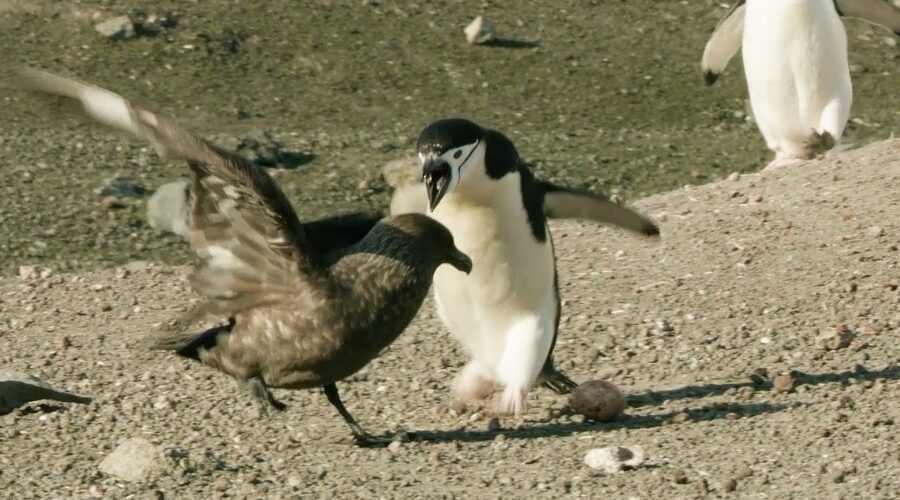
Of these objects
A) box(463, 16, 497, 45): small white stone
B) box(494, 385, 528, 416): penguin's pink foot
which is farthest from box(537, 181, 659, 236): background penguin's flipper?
box(463, 16, 497, 45): small white stone

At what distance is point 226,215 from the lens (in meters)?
5.21

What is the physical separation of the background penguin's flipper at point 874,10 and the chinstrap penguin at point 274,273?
595cm

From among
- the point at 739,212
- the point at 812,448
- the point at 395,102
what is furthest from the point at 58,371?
the point at 395,102

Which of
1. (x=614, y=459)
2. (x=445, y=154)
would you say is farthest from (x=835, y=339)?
(x=445, y=154)

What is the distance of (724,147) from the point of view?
37.4 ft

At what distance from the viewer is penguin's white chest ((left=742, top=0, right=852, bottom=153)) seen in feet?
32.4

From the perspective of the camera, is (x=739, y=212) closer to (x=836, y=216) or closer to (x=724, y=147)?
(x=836, y=216)

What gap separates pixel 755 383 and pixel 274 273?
1.75 meters

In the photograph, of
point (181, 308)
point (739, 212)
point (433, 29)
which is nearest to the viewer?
point (181, 308)

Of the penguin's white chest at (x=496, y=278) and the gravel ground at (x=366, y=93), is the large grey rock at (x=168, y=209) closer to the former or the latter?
the gravel ground at (x=366, y=93)

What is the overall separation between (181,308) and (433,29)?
5.89 metres

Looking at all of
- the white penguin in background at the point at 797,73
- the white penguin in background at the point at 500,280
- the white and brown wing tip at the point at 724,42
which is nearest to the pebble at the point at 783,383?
the white penguin in background at the point at 500,280

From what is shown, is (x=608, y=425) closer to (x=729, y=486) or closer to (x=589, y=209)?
(x=729, y=486)

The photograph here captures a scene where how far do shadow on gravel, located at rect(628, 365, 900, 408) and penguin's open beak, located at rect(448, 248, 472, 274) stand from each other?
817mm
